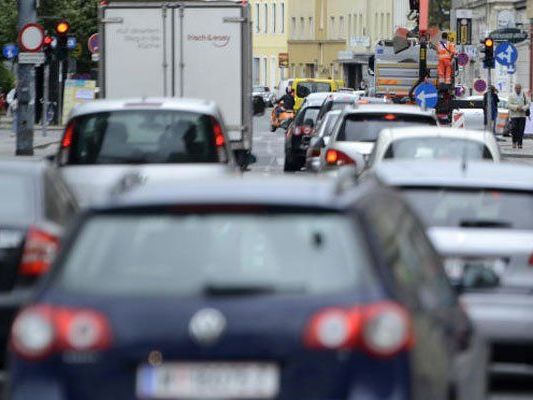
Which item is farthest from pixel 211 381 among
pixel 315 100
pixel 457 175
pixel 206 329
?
pixel 315 100

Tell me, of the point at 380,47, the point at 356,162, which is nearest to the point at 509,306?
the point at 356,162

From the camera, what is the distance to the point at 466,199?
38.2ft

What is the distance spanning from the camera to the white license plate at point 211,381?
273 inches

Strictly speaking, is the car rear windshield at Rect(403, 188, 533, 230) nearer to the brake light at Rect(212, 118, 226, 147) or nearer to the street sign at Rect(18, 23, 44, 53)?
the brake light at Rect(212, 118, 226, 147)

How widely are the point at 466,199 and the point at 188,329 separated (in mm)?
4936

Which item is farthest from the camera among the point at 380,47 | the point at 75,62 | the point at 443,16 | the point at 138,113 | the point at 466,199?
the point at 443,16

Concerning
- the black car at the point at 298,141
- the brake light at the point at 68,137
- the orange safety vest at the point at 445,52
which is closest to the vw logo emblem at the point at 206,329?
the brake light at the point at 68,137

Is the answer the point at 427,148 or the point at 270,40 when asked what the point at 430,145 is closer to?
the point at 427,148

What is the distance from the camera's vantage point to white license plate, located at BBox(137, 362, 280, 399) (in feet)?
22.7

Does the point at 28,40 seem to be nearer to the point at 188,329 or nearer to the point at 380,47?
the point at 380,47

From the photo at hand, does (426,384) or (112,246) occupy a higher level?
(112,246)

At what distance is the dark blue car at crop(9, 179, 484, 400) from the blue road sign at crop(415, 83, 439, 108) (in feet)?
120

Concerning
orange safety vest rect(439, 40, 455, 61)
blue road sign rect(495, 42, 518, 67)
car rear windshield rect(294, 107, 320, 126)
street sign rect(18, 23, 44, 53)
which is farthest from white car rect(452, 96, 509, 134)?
street sign rect(18, 23, 44, 53)

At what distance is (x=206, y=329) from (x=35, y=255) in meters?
4.35
